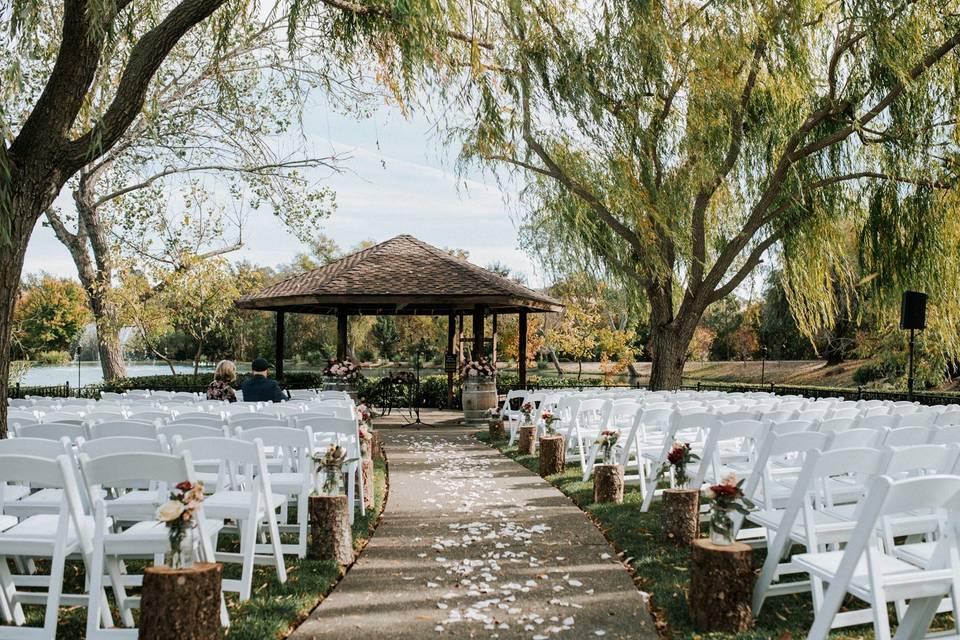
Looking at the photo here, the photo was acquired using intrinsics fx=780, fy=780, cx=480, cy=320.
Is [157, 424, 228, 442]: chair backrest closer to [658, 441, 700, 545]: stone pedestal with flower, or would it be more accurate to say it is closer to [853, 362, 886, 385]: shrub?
[658, 441, 700, 545]: stone pedestal with flower

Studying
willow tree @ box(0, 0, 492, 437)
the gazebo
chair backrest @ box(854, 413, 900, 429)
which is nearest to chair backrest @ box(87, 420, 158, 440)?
willow tree @ box(0, 0, 492, 437)

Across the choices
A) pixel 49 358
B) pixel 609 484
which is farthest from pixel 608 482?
pixel 49 358

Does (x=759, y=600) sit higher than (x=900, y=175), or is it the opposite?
(x=900, y=175)

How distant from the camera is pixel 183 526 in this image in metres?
3.18

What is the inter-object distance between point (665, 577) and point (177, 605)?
279 cm

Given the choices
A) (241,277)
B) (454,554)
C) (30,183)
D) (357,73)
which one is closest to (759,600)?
(454,554)

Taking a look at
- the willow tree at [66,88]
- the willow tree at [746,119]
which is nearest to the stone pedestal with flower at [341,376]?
the willow tree at [746,119]

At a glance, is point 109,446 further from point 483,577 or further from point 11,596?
point 483,577

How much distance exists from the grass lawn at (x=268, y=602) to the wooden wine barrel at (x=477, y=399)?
10.9 meters

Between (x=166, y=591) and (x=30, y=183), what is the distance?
13.6 ft

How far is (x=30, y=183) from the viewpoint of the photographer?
5918 mm

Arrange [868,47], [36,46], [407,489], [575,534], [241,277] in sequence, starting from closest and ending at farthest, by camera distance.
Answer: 1. [575,534]
2. [36,46]
3. [407,489]
4. [868,47]
5. [241,277]

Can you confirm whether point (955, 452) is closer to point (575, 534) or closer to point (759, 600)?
point (759, 600)

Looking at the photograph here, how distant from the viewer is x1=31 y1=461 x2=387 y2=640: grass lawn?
3693 millimetres
